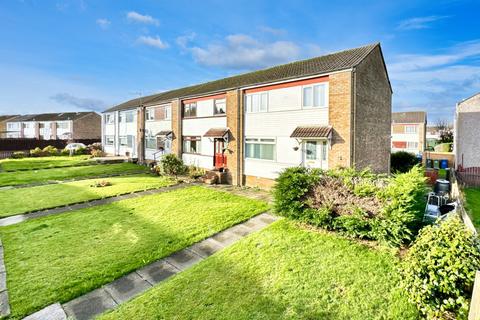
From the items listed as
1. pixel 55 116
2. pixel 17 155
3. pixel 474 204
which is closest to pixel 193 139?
pixel 474 204

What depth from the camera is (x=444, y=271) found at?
391 cm

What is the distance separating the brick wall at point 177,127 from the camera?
20344 mm

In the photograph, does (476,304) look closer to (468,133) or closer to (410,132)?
(468,133)

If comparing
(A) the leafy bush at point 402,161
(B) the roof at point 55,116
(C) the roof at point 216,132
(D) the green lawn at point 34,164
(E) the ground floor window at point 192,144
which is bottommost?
(D) the green lawn at point 34,164

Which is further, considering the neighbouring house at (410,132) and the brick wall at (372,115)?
the neighbouring house at (410,132)

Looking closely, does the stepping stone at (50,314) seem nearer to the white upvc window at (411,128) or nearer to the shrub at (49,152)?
the shrub at (49,152)

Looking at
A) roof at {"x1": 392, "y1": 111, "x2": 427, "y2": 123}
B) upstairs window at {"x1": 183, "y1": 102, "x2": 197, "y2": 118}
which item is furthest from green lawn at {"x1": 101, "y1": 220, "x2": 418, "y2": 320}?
roof at {"x1": 392, "y1": 111, "x2": 427, "y2": 123}

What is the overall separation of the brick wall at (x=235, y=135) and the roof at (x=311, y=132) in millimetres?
4074

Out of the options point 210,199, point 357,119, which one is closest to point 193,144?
point 210,199

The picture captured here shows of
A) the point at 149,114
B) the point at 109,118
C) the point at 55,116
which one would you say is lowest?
the point at 149,114

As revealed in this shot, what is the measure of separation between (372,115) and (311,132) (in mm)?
4261

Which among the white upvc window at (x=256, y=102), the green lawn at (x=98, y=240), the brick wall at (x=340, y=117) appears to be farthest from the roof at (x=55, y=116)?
the brick wall at (x=340, y=117)

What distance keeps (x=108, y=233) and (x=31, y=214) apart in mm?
4744

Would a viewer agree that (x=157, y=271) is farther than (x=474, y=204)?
No
